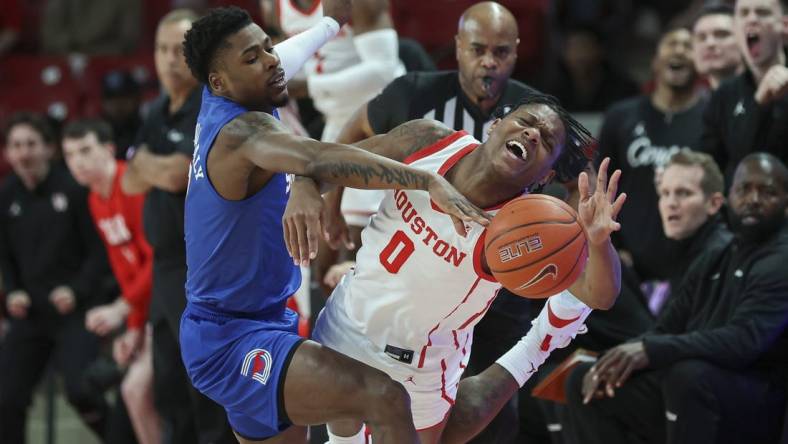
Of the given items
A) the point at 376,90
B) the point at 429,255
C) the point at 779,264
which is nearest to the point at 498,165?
the point at 429,255

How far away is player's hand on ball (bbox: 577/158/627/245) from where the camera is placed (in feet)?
14.3

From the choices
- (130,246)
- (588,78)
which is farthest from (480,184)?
(588,78)

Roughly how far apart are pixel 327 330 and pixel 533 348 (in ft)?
2.97

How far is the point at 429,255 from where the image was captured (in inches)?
174

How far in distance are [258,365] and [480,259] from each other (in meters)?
0.86

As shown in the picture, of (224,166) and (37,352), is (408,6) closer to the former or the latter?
(37,352)

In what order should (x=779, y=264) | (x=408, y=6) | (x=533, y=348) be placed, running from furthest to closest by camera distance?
(x=408, y=6), (x=779, y=264), (x=533, y=348)

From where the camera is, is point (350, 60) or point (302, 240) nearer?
point (302, 240)

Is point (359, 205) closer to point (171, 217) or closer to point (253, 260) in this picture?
point (171, 217)

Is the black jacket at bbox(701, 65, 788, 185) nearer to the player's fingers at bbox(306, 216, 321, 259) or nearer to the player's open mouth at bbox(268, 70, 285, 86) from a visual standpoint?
the player's open mouth at bbox(268, 70, 285, 86)

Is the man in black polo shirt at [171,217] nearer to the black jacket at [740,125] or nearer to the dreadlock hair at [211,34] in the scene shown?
the dreadlock hair at [211,34]

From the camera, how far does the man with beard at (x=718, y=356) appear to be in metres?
5.42

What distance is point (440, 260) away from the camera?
4.39 metres

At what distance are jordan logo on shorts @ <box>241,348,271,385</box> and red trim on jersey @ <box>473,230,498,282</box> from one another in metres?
0.79
